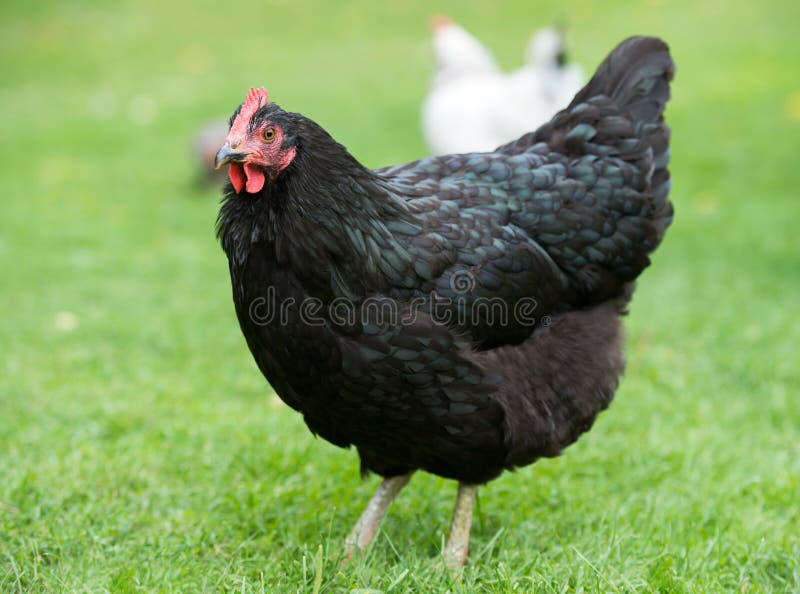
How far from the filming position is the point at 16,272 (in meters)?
7.28

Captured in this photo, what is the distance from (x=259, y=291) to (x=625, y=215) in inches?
64.5

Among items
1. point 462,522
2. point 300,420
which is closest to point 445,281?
point 462,522

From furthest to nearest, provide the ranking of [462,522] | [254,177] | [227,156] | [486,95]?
[486,95] → [462,522] → [254,177] → [227,156]

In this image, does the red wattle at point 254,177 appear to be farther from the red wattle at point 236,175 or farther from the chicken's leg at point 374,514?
the chicken's leg at point 374,514

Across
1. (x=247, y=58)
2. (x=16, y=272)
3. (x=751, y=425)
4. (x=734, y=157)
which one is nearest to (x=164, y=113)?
(x=247, y=58)

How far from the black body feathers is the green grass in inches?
19.3

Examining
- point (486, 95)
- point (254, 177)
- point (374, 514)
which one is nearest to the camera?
point (254, 177)

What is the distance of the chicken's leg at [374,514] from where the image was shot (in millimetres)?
3377

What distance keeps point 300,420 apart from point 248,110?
7.50 feet

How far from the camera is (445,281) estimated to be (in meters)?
2.98

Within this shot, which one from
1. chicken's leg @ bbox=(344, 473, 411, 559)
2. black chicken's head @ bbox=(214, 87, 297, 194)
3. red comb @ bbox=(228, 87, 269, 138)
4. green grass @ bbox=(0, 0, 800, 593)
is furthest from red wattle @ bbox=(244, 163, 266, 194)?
chicken's leg @ bbox=(344, 473, 411, 559)

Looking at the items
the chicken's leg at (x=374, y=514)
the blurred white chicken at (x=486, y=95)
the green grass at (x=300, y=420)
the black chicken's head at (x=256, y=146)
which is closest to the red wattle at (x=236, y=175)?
the black chicken's head at (x=256, y=146)

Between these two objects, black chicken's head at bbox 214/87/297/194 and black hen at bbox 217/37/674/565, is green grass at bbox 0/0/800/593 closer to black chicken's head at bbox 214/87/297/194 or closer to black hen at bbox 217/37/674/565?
black hen at bbox 217/37/674/565

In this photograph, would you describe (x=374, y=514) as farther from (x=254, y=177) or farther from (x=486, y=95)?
(x=486, y=95)
